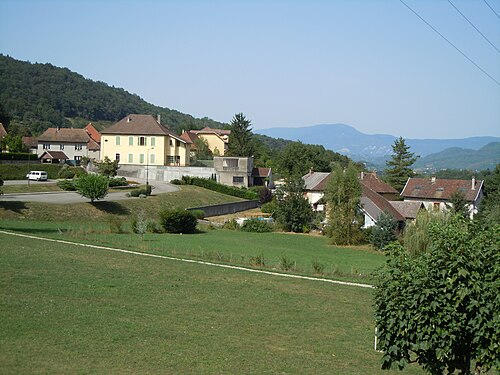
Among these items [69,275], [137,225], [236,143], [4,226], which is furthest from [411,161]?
[69,275]

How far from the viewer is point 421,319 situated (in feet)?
35.1

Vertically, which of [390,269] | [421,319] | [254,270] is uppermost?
[390,269]

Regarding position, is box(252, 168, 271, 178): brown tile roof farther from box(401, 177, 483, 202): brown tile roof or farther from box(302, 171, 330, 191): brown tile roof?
box(401, 177, 483, 202): brown tile roof

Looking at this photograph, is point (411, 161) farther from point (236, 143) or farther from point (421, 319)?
point (421, 319)

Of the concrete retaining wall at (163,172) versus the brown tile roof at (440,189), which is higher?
the concrete retaining wall at (163,172)

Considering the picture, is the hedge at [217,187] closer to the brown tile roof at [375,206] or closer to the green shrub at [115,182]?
the green shrub at [115,182]

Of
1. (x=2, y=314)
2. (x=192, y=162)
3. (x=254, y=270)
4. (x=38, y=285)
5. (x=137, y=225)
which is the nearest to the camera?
(x=2, y=314)

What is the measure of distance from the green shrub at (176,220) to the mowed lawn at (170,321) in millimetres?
22371

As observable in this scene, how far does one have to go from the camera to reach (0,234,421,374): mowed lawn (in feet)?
45.4

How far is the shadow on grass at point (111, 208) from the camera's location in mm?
56250

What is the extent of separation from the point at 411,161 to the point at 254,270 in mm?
84793

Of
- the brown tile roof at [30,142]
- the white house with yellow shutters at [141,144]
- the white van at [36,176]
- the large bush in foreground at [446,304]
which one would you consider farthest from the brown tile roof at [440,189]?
the large bush in foreground at [446,304]

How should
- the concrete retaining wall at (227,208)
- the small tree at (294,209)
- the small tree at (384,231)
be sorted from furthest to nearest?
the concrete retaining wall at (227,208), the small tree at (294,209), the small tree at (384,231)

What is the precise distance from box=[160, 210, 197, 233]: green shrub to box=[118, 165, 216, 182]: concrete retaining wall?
114 ft
